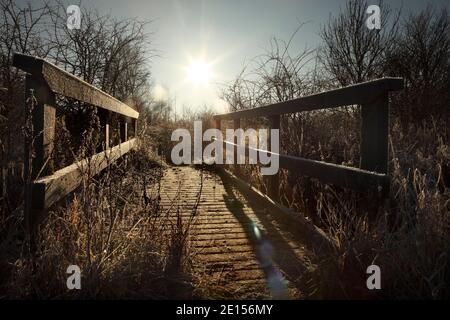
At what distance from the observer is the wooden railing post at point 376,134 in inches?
85.4

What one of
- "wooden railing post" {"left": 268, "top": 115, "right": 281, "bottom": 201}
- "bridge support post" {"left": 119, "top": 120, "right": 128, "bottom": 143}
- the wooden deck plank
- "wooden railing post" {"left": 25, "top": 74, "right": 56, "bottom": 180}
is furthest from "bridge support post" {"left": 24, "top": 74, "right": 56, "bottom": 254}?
"bridge support post" {"left": 119, "top": 120, "right": 128, "bottom": 143}

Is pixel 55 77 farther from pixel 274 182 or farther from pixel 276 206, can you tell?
pixel 274 182

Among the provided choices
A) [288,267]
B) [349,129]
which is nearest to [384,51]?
[349,129]

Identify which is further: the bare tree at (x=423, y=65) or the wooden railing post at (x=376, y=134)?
the bare tree at (x=423, y=65)

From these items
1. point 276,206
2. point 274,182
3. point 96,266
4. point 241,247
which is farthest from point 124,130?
point 96,266

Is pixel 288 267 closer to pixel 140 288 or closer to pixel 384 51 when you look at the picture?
pixel 140 288

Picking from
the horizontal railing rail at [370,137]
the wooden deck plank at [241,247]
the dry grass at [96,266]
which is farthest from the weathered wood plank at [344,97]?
the dry grass at [96,266]

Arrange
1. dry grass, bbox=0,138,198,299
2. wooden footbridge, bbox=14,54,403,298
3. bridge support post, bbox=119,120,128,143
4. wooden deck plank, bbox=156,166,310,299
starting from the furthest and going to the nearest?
bridge support post, bbox=119,120,128,143 < wooden deck plank, bbox=156,166,310,299 < wooden footbridge, bbox=14,54,403,298 < dry grass, bbox=0,138,198,299

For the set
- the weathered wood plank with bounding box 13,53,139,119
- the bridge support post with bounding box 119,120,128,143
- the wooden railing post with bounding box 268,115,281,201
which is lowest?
the wooden railing post with bounding box 268,115,281,201

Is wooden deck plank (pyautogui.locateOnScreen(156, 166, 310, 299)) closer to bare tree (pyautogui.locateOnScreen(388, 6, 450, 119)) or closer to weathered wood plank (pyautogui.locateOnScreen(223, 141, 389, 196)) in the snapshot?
weathered wood plank (pyautogui.locateOnScreen(223, 141, 389, 196))

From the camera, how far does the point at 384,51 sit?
10.6 meters

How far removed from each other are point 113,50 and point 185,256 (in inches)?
304

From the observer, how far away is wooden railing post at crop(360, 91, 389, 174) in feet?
7.11

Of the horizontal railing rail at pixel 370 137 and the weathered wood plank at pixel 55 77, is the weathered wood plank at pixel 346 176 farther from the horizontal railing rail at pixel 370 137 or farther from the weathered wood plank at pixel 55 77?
the weathered wood plank at pixel 55 77
